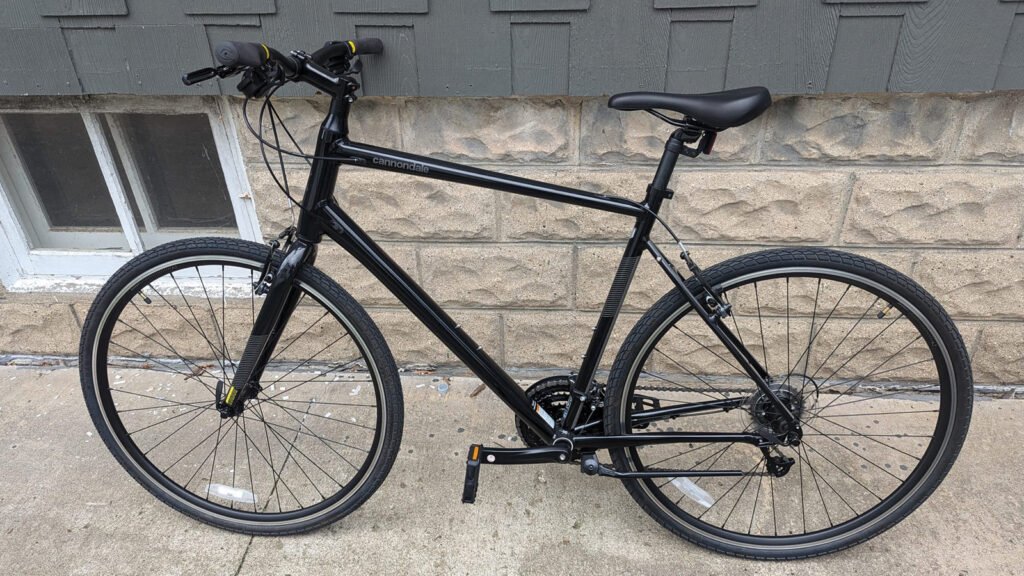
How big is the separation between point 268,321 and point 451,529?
912mm

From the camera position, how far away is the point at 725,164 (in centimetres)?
210

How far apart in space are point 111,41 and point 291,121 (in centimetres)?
65

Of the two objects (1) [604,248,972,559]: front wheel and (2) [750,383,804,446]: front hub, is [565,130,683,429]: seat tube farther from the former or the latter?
(2) [750,383,804,446]: front hub

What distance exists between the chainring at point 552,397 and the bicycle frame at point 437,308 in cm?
3

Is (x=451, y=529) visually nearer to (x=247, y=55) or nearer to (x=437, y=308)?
(x=437, y=308)

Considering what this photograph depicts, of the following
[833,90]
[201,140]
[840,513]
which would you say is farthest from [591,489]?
[201,140]

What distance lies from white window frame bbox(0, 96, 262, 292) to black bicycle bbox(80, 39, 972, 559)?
0.81 feet

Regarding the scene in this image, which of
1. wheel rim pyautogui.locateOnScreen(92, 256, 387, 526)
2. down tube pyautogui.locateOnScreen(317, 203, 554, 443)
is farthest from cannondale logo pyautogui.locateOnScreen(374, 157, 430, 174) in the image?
wheel rim pyautogui.locateOnScreen(92, 256, 387, 526)

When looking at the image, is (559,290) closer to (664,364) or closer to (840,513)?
(664,364)

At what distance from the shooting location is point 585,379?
1.78 m

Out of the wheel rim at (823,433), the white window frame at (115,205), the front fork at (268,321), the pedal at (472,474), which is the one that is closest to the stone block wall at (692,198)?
the white window frame at (115,205)

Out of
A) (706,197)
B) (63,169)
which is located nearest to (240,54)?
(706,197)

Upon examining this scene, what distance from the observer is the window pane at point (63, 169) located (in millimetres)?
2414

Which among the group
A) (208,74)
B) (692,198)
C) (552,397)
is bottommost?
(552,397)
